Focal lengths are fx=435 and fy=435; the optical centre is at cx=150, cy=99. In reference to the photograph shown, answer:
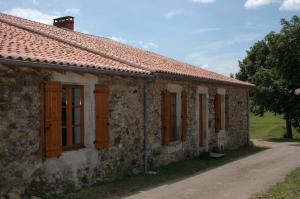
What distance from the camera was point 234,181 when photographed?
10.5 metres

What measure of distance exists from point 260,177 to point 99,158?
427cm

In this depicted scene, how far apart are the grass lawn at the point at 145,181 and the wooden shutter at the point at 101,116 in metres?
0.94

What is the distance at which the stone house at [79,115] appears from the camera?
7517 millimetres

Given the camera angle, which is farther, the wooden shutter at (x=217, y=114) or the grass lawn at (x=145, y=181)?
the wooden shutter at (x=217, y=114)

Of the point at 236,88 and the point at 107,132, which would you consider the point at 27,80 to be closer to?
the point at 107,132

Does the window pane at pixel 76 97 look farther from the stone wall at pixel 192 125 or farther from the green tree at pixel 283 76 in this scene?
the green tree at pixel 283 76

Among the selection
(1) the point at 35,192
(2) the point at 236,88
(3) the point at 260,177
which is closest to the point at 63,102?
(1) the point at 35,192

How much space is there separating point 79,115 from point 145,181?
231 cm

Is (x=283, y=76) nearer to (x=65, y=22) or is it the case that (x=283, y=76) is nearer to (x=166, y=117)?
(x=65, y=22)

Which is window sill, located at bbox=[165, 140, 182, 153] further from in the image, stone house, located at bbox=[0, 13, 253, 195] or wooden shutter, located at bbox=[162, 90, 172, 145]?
wooden shutter, located at bbox=[162, 90, 172, 145]

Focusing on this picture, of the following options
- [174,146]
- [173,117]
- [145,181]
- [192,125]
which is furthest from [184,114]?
[145,181]

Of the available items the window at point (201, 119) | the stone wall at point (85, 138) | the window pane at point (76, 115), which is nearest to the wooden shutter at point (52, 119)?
the stone wall at point (85, 138)

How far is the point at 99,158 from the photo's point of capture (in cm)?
970

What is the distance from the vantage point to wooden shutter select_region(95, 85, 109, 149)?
9.58 m
